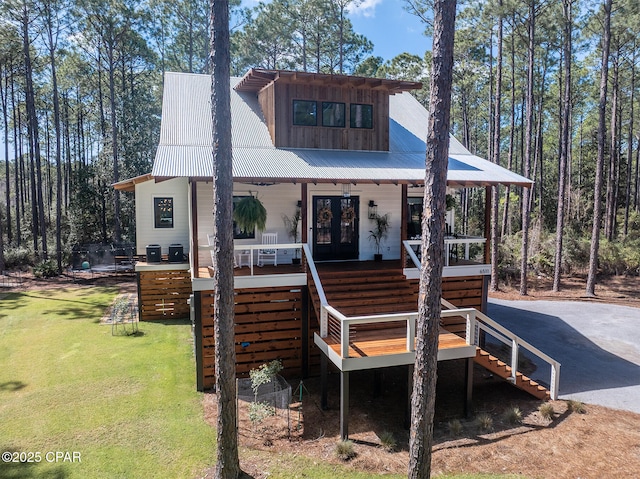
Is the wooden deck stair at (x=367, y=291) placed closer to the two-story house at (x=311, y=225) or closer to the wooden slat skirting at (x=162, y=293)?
the two-story house at (x=311, y=225)

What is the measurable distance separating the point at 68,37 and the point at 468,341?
26.6 meters

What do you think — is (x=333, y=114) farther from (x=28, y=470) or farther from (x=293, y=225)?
(x=28, y=470)

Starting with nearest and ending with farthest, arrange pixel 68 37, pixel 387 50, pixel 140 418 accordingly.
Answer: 1. pixel 140 418
2. pixel 68 37
3. pixel 387 50

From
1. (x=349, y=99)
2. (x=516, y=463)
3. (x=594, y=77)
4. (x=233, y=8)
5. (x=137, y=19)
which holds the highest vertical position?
(x=233, y=8)

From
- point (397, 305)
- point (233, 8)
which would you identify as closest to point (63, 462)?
point (397, 305)

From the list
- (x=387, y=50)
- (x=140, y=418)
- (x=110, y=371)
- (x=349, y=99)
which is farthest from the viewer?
(x=387, y=50)

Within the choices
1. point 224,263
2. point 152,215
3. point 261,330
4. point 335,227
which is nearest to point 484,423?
point 261,330

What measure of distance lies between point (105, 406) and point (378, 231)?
8282 millimetres

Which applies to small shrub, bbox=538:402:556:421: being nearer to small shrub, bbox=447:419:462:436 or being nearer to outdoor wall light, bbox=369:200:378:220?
small shrub, bbox=447:419:462:436

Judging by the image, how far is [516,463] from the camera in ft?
22.4

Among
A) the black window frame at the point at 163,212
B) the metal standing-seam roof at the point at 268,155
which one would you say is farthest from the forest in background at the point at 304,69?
the black window frame at the point at 163,212

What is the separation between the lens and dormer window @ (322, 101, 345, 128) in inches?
504

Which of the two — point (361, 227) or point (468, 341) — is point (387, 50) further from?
point (468, 341)

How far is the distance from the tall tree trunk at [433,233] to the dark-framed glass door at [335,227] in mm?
7364
